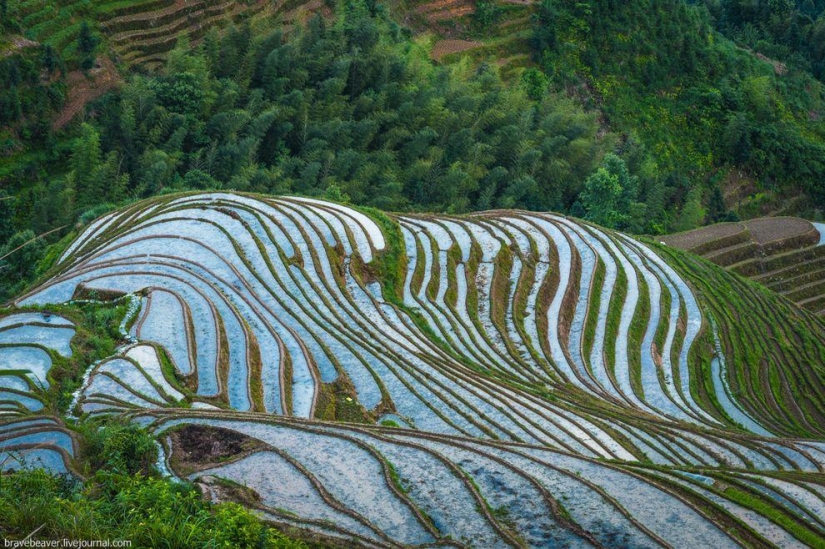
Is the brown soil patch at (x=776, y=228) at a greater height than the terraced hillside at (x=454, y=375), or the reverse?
the terraced hillside at (x=454, y=375)

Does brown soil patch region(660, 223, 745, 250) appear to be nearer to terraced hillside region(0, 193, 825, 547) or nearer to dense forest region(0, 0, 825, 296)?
dense forest region(0, 0, 825, 296)

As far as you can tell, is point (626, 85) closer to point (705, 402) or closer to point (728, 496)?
point (705, 402)

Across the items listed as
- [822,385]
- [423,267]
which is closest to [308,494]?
[423,267]

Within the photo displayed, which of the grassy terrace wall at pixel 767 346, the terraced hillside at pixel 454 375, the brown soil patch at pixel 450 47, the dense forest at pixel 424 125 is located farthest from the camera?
the brown soil patch at pixel 450 47

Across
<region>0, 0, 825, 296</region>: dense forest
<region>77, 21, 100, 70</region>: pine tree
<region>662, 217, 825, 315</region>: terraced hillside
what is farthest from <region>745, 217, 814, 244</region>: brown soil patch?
<region>77, 21, 100, 70</region>: pine tree

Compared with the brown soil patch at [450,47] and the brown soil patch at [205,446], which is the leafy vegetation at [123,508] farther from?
the brown soil patch at [450,47]

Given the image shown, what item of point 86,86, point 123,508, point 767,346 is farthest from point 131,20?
point 123,508

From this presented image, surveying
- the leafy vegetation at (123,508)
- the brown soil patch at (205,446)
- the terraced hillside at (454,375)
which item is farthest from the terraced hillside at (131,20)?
the leafy vegetation at (123,508)

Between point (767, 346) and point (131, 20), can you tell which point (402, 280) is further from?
point (131, 20)
